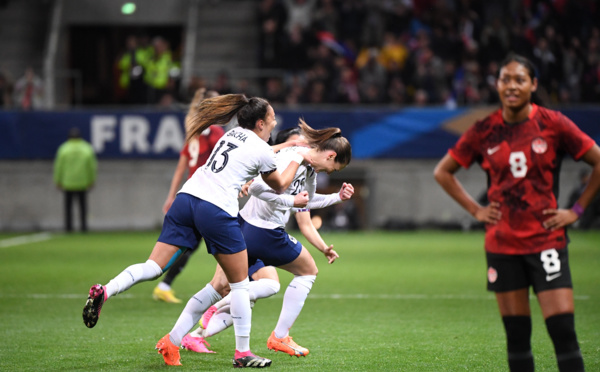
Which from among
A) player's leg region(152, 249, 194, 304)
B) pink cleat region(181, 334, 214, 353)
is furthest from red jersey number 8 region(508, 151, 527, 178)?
player's leg region(152, 249, 194, 304)

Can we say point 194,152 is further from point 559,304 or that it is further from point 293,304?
point 559,304

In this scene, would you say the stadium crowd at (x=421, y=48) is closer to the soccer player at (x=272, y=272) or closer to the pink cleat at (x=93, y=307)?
the soccer player at (x=272, y=272)

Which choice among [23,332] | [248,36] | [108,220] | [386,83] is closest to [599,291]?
[23,332]

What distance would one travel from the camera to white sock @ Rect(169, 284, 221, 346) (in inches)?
245

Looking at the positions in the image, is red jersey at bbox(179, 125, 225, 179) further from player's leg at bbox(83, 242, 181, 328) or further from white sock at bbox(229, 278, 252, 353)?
white sock at bbox(229, 278, 252, 353)

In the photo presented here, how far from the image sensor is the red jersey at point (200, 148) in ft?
31.0

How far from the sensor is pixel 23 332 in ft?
25.3

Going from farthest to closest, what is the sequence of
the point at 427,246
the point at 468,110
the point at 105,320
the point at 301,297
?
the point at 468,110 < the point at 427,246 < the point at 105,320 < the point at 301,297

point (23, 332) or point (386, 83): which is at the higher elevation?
point (386, 83)

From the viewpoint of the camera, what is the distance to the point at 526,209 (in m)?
4.62

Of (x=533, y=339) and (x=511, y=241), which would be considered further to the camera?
(x=533, y=339)

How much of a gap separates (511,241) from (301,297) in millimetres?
2407

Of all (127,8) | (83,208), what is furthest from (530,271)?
(127,8)

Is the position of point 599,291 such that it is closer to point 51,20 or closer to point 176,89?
point 176,89
